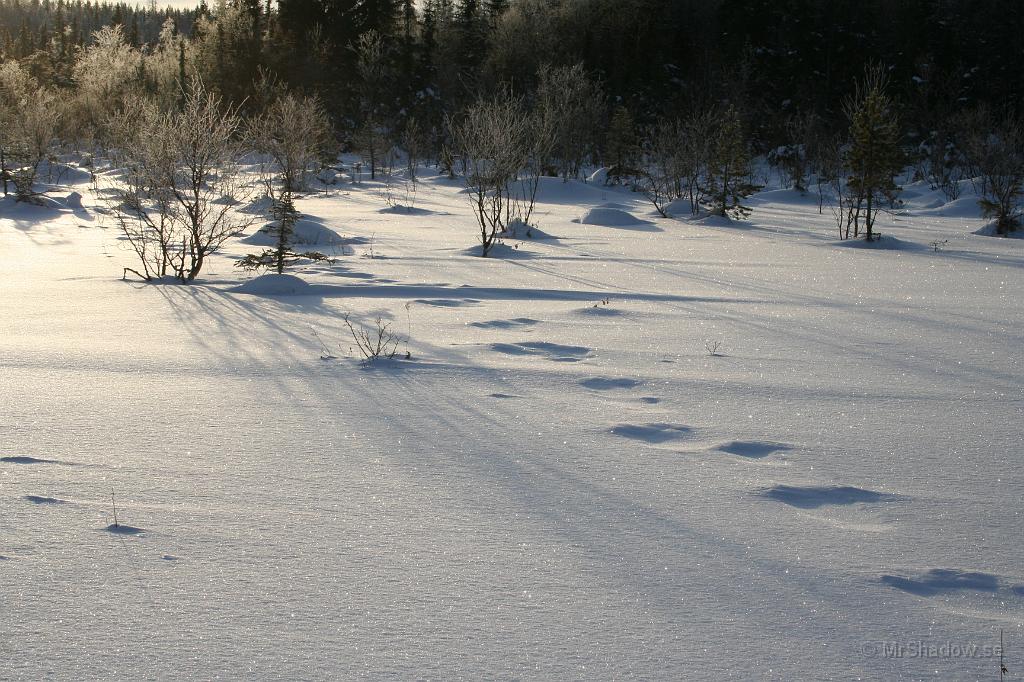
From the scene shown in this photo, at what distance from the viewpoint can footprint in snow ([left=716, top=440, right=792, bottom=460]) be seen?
424cm

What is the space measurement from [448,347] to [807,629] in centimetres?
458

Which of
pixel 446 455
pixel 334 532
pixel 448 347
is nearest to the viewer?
pixel 334 532

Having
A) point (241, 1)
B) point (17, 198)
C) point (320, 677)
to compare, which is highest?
point (241, 1)

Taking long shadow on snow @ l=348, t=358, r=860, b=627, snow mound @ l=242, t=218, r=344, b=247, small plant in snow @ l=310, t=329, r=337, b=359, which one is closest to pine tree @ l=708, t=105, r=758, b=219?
snow mound @ l=242, t=218, r=344, b=247

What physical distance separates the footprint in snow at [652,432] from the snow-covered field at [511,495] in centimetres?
2

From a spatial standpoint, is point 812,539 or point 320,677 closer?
point 320,677

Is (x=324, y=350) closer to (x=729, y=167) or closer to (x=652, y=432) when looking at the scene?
(x=652, y=432)

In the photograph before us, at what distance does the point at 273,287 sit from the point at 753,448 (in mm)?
7184

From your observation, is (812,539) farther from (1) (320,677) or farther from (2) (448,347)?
(2) (448,347)

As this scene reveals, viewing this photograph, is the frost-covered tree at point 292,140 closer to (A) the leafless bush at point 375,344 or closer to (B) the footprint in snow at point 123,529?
(A) the leafless bush at point 375,344

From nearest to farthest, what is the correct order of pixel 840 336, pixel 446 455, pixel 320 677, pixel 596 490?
pixel 320 677, pixel 596 490, pixel 446 455, pixel 840 336

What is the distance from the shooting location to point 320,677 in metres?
2.24

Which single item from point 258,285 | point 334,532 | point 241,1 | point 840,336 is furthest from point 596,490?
point 241,1

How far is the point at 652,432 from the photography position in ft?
15.0
